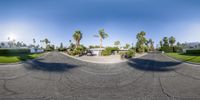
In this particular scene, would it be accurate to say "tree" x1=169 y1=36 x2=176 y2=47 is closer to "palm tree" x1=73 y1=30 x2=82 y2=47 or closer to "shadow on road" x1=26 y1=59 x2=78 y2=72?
"palm tree" x1=73 y1=30 x2=82 y2=47

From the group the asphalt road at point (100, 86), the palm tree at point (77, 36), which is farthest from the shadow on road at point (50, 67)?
the palm tree at point (77, 36)

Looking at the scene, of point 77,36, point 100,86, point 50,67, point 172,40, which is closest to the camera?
point 100,86

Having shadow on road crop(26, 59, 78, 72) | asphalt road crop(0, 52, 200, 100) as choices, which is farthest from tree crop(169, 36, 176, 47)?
asphalt road crop(0, 52, 200, 100)

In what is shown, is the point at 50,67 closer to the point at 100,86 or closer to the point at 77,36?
the point at 100,86

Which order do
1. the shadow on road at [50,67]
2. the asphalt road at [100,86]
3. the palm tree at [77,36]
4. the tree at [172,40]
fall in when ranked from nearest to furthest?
the asphalt road at [100,86]
the shadow on road at [50,67]
the palm tree at [77,36]
the tree at [172,40]

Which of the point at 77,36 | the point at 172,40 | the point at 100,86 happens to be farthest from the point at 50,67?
the point at 172,40

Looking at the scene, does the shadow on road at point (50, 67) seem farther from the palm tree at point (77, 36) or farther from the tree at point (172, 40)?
the tree at point (172, 40)

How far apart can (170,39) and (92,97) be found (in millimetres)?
106723

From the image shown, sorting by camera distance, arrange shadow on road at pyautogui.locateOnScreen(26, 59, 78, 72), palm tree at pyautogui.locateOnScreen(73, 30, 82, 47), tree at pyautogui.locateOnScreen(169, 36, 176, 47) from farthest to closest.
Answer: tree at pyautogui.locateOnScreen(169, 36, 176, 47) → palm tree at pyautogui.locateOnScreen(73, 30, 82, 47) → shadow on road at pyautogui.locateOnScreen(26, 59, 78, 72)

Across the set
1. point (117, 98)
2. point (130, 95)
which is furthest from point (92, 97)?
point (130, 95)

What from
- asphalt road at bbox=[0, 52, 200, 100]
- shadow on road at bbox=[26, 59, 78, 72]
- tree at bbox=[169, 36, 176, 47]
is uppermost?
tree at bbox=[169, 36, 176, 47]

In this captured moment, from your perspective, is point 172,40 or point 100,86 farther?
point 172,40

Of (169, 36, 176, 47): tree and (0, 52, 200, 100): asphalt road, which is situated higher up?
(169, 36, 176, 47): tree

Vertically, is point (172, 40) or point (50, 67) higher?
point (172, 40)
